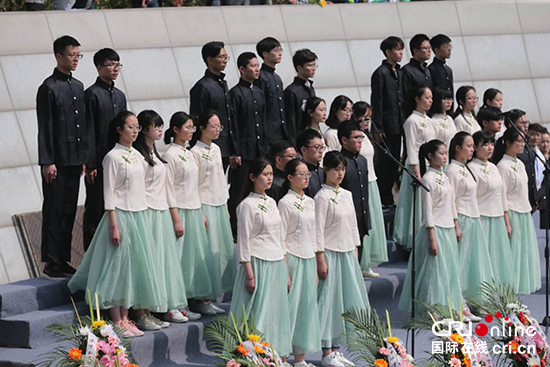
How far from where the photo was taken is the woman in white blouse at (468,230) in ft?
27.8

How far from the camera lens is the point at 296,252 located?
703cm

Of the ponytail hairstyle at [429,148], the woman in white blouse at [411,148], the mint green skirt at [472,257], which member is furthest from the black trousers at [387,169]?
the mint green skirt at [472,257]

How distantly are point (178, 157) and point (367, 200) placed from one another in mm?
1681

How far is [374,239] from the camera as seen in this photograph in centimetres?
893

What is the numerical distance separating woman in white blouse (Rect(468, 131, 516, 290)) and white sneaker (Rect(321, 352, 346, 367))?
2.13m

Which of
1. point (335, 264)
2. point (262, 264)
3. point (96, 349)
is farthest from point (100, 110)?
point (96, 349)

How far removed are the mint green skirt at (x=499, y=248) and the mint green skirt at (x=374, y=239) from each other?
2.88 feet

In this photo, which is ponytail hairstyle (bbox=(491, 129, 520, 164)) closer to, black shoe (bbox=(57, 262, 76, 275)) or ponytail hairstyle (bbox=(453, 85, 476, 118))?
ponytail hairstyle (bbox=(453, 85, 476, 118))

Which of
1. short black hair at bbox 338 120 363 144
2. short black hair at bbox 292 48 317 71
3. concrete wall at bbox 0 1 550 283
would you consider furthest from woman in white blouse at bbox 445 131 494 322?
concrete wall at bbox 0 1 550 283

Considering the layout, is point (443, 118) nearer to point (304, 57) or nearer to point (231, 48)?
point (304, 57)

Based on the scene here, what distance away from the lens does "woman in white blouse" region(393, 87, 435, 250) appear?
9242mm

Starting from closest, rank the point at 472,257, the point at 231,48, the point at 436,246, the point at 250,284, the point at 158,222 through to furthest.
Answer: the point at 250,284, the point at 158,222, the point at 436,246, the point at 472,257, the point at 231,48

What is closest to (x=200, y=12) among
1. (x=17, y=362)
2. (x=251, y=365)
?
(x=17, y=362)

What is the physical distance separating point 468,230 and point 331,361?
2018mm
